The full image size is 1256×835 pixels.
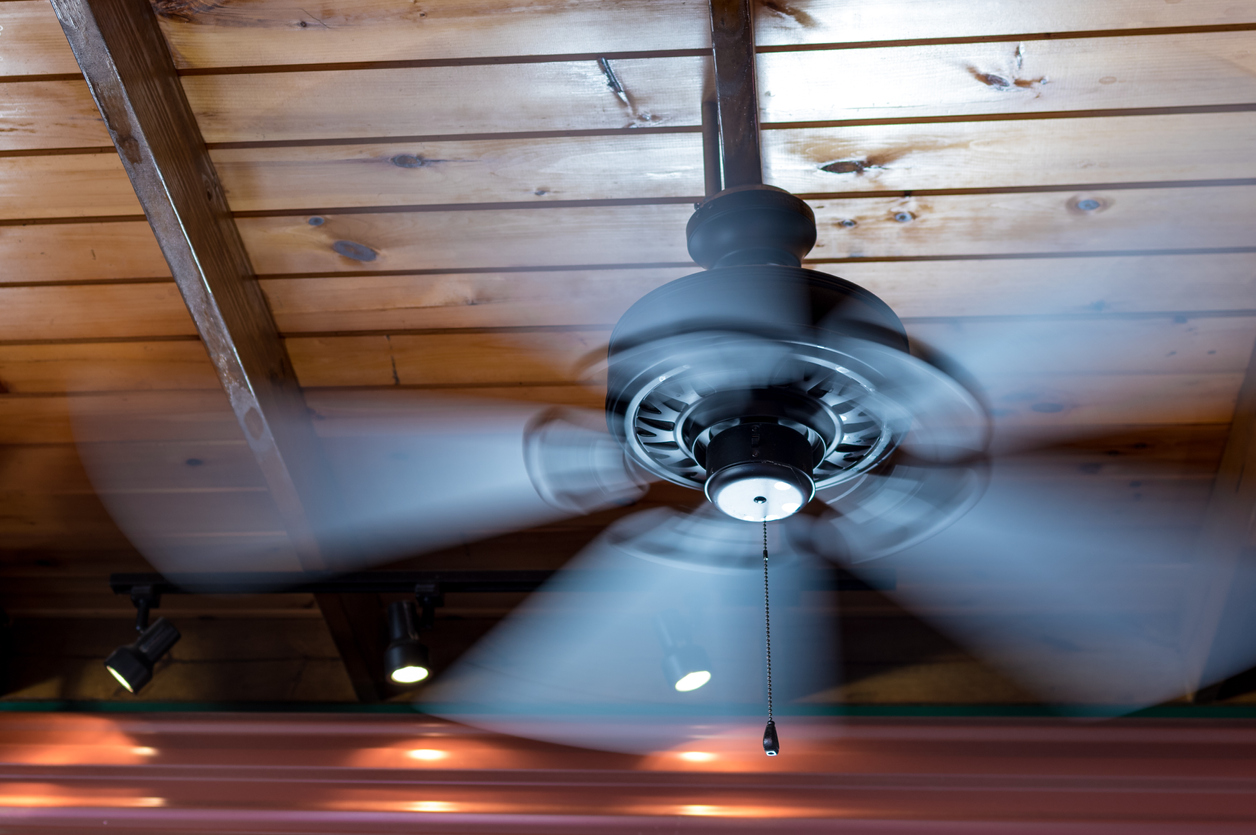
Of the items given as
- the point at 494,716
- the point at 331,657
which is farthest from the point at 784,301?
the point at 331,657

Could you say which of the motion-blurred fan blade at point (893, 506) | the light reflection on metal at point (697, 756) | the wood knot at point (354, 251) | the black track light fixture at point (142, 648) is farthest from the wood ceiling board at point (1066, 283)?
the black track light fixture at point (142, 648)

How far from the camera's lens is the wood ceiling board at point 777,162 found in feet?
5.66

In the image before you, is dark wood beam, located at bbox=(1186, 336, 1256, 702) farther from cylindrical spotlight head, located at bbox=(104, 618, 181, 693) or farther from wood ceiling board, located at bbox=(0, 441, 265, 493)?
cylindrical spotlight head, located at bbox=(104, 618, 181, 693)

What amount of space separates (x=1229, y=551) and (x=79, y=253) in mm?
2798

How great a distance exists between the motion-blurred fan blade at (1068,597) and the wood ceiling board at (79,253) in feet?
6.64

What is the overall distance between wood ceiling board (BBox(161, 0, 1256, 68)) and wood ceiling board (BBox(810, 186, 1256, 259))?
343mm

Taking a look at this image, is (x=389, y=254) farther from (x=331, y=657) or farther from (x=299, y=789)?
(x=331, y=657)

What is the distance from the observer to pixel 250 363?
197cm

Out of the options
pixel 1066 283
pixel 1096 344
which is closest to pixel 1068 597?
pixel 1096 344

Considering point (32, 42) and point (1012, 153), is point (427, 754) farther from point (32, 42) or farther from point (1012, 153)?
point (1012, 153)

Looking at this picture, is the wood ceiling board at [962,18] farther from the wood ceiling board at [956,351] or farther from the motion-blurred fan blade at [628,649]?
the motion-blurred fan blade at [628,649]

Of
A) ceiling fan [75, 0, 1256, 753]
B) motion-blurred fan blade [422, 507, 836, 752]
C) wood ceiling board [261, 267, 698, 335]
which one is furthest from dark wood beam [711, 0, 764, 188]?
motion-blurred fan blade [422, 507, 836, 752]

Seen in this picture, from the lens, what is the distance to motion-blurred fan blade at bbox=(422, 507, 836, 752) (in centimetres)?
242

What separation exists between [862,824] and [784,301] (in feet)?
4.85
